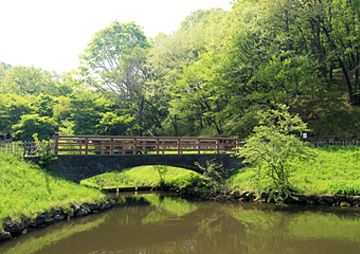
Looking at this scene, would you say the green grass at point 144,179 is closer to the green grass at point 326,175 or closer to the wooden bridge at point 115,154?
the wooden bridge at point 115,154

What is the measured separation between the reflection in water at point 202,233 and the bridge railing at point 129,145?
4.70 metres

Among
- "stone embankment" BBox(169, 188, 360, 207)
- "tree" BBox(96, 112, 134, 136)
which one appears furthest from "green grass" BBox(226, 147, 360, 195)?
"tree" BBox(96, 112, 134, 136)

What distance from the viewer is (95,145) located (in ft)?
74.7

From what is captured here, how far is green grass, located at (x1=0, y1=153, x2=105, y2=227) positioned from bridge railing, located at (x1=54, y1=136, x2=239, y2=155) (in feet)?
8.32

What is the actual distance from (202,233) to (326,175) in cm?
1063

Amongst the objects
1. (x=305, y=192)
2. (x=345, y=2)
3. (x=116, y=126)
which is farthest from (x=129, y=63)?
(x=305, y=192)

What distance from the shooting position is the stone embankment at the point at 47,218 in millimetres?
13438

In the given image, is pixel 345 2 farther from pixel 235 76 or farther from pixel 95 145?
pixel 95 145

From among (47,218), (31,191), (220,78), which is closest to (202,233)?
(47,218)

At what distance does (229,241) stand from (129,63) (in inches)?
1210

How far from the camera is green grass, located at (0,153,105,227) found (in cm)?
1478

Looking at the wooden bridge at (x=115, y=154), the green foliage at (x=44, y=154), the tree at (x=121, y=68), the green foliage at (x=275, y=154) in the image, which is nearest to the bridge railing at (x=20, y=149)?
the wooden bridge at (x=115, y=154)

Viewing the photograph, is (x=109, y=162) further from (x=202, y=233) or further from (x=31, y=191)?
(x=202, y=233)

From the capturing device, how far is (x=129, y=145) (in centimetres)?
2377
